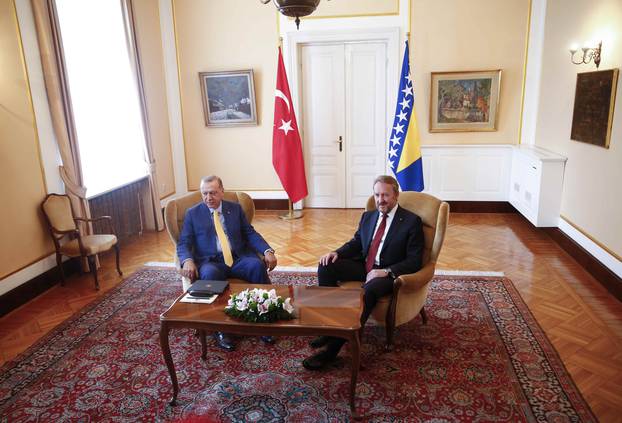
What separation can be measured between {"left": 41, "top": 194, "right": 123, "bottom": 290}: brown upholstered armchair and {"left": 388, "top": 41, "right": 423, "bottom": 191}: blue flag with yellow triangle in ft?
12.3

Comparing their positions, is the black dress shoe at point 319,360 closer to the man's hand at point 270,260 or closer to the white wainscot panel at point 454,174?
the man's hand at point 270,260

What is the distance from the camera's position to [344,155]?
7281 millimetres

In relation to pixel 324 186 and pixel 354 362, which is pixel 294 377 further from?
pixel 324 186

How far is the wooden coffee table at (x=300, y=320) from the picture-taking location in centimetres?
251

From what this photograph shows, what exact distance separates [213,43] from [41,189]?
3.66m

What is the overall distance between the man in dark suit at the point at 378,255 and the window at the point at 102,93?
325 centimetres

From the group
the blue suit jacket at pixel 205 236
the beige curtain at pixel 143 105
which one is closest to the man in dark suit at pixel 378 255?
the blue suit jacket at pixel 205 236

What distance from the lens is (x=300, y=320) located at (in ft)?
8.43

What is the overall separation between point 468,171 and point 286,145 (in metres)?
2.76

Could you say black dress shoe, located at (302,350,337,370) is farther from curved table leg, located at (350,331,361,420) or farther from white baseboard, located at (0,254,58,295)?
white baseboard, located at (0,254,58,295)

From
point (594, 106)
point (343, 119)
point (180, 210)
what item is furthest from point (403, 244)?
point (343, 119)

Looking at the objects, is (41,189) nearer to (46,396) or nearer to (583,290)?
(46,396)

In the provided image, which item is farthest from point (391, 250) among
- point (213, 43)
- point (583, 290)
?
point (213, 43)

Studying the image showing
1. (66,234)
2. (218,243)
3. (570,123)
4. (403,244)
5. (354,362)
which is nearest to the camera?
(354,362)
